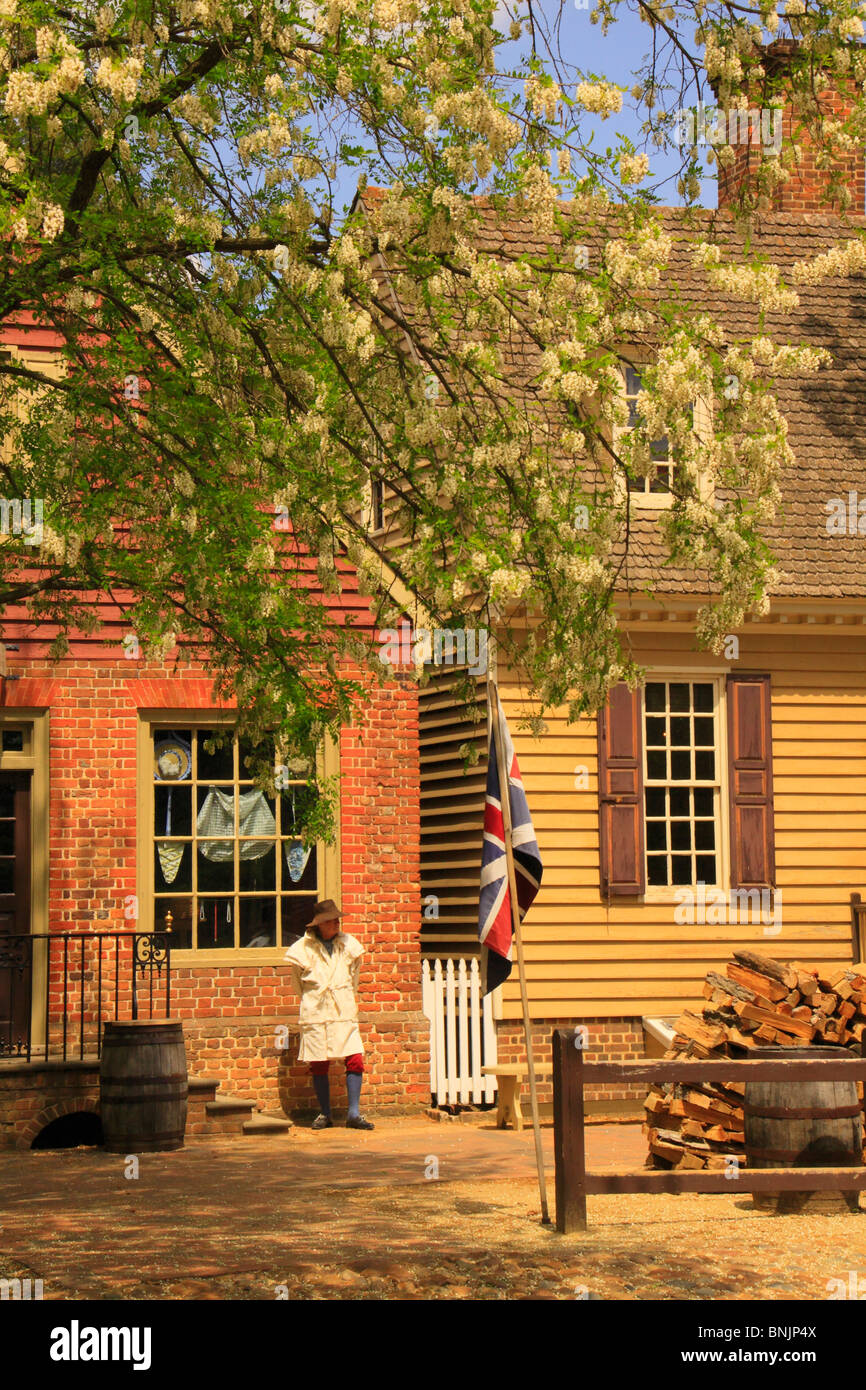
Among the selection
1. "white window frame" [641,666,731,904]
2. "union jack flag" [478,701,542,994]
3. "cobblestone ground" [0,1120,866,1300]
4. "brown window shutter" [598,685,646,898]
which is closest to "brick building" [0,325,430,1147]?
"brown window shutter" [598,685,646,898]

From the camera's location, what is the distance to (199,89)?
8984 mm

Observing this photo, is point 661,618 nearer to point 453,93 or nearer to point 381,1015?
point 381,1015

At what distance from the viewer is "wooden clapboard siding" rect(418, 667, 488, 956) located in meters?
16.2

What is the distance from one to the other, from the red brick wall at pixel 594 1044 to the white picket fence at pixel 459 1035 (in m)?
0.15

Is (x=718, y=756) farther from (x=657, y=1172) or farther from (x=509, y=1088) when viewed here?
(x=657, y=1172)

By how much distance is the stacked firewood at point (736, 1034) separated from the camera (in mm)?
11156

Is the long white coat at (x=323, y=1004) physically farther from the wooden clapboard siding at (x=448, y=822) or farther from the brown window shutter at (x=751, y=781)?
the brown window shutter at (x=751, y=781)

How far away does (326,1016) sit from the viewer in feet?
46.3

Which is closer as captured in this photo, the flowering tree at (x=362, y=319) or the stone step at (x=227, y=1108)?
the flowering tree at (x=362, y=319)

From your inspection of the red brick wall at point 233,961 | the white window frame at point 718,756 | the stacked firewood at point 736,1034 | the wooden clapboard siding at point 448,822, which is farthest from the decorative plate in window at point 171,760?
the stacked firewood at point 736,1034

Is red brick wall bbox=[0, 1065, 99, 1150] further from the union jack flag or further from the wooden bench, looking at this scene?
Answer: the union jack flag

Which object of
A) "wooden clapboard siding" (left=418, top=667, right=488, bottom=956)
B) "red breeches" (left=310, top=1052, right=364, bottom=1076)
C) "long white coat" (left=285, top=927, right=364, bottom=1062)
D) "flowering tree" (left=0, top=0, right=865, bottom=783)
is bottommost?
"red breeches" (left=310, top=1052, right=364, bottom=1076)

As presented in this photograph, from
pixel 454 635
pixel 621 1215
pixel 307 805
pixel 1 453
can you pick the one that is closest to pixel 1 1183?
pixel 307 805

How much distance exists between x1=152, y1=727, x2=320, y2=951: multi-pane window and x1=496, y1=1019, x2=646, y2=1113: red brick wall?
6.62ft
